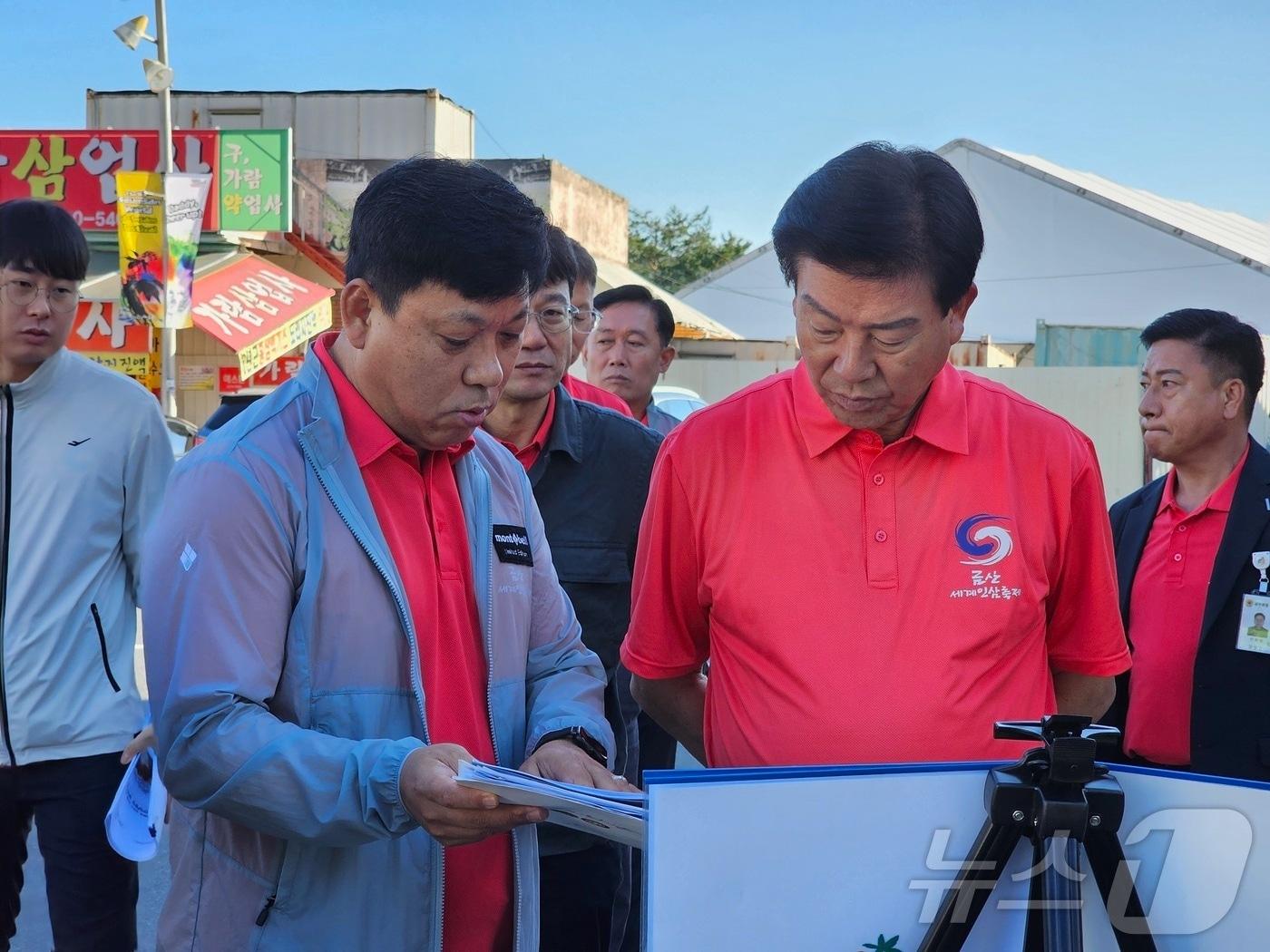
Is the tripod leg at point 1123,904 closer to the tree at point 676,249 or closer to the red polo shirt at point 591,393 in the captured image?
the red polo shirt at point 591,393

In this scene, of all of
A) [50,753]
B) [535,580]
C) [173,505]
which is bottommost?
[50,753]

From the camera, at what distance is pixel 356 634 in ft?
5.96

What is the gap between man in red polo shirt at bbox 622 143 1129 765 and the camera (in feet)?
6.59

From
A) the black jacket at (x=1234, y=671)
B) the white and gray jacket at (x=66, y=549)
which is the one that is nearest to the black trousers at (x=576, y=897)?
the white and gray jacket at (x=66, y=549)

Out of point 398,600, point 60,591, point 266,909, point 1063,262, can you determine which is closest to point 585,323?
point 60,591

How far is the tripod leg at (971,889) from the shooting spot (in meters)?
1.43

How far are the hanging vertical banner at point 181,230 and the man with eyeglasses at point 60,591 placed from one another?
1149 centimetres

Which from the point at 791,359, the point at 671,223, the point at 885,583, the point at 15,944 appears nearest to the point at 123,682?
the point at 15,944

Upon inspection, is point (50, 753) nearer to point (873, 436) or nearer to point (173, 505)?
point (173, 505)

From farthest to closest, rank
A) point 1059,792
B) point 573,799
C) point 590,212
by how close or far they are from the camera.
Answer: point 590,212 → point 573,799 → point 1059,792

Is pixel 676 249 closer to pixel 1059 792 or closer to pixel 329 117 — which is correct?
pixel 329 117

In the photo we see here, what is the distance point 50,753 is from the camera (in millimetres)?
3098

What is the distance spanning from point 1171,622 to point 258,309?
1559 cm

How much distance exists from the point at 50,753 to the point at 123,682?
0.25 meters
